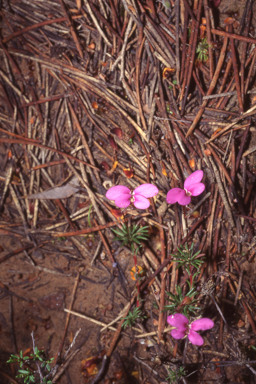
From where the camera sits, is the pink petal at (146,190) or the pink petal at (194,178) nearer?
the pink petal at (194,178)

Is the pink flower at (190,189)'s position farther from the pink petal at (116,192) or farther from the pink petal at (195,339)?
the pink petal at (195,339)

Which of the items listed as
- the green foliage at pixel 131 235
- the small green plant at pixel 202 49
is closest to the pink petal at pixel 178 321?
the green foliage at pixel 131 235

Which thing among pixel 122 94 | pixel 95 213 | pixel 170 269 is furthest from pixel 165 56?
pixel 170 269

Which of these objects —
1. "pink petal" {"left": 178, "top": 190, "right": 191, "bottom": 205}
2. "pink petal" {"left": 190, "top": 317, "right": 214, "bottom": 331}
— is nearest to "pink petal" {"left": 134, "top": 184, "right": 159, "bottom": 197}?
"pink petal" {"left": 178, "top": 190, "right": 191, "bottom": 205}

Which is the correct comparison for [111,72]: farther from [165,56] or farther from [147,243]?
[147,243]

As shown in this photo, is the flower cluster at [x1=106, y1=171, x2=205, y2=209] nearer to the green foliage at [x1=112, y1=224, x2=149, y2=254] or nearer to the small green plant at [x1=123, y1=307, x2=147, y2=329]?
the green foliage at [x1=112, y1=224, x2=149, y2=254]

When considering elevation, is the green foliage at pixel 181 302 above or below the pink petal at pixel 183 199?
below
